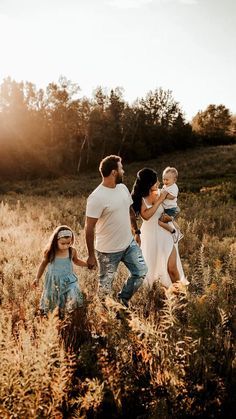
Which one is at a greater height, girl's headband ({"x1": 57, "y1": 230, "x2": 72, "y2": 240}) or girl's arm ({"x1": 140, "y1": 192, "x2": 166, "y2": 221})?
girl's arm ({"x1": 140, "y1": 192, "x2": 166, "y2": 221})

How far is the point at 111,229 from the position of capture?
4.59 metres

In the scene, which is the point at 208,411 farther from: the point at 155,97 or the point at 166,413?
the point at 155,97

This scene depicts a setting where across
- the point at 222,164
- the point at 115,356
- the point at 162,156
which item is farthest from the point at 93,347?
the point at 162,156

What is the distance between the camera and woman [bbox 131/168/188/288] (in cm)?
523

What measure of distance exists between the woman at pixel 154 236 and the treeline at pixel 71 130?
3808 centimetres

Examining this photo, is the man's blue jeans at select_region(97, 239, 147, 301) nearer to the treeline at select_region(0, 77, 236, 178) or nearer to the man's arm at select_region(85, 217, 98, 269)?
the man's arm at select_region(85, 217, 98, 269)

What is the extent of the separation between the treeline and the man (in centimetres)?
3875

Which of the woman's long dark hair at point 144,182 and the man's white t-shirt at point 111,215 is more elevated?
the woman's long dark hair at point 144,182

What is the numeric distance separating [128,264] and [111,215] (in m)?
0.78

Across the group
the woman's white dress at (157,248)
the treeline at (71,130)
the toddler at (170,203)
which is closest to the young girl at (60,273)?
the woman's white dress at (157,248)

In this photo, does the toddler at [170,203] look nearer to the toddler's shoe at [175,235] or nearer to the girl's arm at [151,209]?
the toddler's shoe at [175,235]

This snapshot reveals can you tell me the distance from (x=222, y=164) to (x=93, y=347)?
34.1m

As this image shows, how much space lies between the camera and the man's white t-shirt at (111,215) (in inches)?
175

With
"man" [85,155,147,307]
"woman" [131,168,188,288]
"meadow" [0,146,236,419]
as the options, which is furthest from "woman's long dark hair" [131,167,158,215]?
"meadow" [0,146,236,419]
